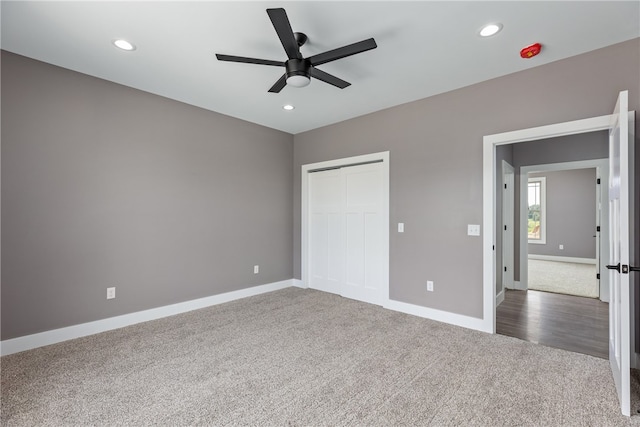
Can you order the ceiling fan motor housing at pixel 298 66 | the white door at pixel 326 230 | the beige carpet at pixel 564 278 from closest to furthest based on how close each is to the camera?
Result: the ceiling fan motor housing at pixel 298 66 < the white door at pixel 326 230 < the beige carpet at pixel 564 278

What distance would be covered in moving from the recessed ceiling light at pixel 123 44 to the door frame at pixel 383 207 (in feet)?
9.40

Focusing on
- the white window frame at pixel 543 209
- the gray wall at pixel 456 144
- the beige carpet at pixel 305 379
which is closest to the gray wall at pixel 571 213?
the white window frame at pixel 543 209

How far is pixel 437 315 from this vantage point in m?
3.57

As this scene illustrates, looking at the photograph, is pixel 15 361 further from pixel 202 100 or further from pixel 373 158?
pixel 373 158

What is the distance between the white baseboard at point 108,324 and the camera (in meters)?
2.73

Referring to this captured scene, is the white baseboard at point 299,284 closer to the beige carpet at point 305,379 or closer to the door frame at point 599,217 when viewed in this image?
the beige carpet at point 305,379

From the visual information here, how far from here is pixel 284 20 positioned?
1817mm

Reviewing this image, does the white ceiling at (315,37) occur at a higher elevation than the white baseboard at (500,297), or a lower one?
higher

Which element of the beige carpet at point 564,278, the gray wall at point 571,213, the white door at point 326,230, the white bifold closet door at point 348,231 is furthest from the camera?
the gray wall at point 571,213

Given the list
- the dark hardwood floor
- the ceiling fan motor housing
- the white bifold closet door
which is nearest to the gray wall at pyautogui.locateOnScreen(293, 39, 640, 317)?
the white bifold closet door

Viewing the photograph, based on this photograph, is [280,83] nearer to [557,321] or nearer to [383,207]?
Answer: [383,207]

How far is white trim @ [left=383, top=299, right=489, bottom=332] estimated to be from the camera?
3.29 meters

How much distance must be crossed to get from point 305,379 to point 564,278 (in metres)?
6.13

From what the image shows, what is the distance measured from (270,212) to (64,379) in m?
3.16
